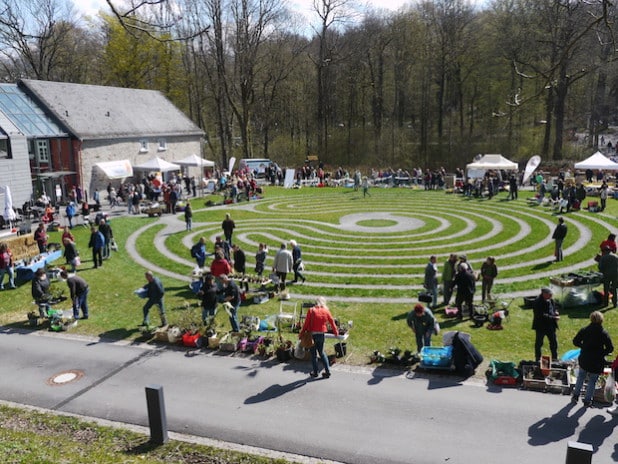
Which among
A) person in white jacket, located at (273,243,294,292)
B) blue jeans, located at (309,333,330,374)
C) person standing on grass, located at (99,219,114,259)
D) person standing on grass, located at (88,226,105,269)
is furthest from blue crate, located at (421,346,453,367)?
person standing on grass, located at (99,219,114,259)

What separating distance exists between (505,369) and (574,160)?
42.4 meters

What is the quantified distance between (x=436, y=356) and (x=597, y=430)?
3334mm

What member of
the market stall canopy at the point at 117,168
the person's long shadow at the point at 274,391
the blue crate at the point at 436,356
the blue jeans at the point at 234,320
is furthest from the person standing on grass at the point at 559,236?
the market stall canopy at the point at 117,168

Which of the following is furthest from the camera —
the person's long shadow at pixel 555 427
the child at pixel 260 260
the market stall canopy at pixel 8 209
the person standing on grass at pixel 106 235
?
the market stall canopy at pixel 8 209

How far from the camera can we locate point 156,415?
9.24m

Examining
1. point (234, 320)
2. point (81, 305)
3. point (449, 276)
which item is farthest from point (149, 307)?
point (449, 276)

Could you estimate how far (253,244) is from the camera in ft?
81.0

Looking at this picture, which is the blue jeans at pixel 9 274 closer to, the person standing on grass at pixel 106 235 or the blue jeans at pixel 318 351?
the person standing on grass at pixel 106 235

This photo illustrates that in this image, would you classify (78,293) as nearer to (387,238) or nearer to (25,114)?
(387,238)

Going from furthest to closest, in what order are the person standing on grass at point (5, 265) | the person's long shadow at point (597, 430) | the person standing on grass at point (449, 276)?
1. the person standing on grass at point (5, 265)
2. the person standing on grass at point (449, 276)
3. the person's long shadow at point (597, 430)

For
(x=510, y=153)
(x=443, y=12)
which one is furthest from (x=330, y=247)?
(x=443, y=12)

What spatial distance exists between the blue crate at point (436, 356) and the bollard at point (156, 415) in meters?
5.41

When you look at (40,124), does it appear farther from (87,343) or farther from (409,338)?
(409,338)

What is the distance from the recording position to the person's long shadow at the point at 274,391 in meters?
10.8
